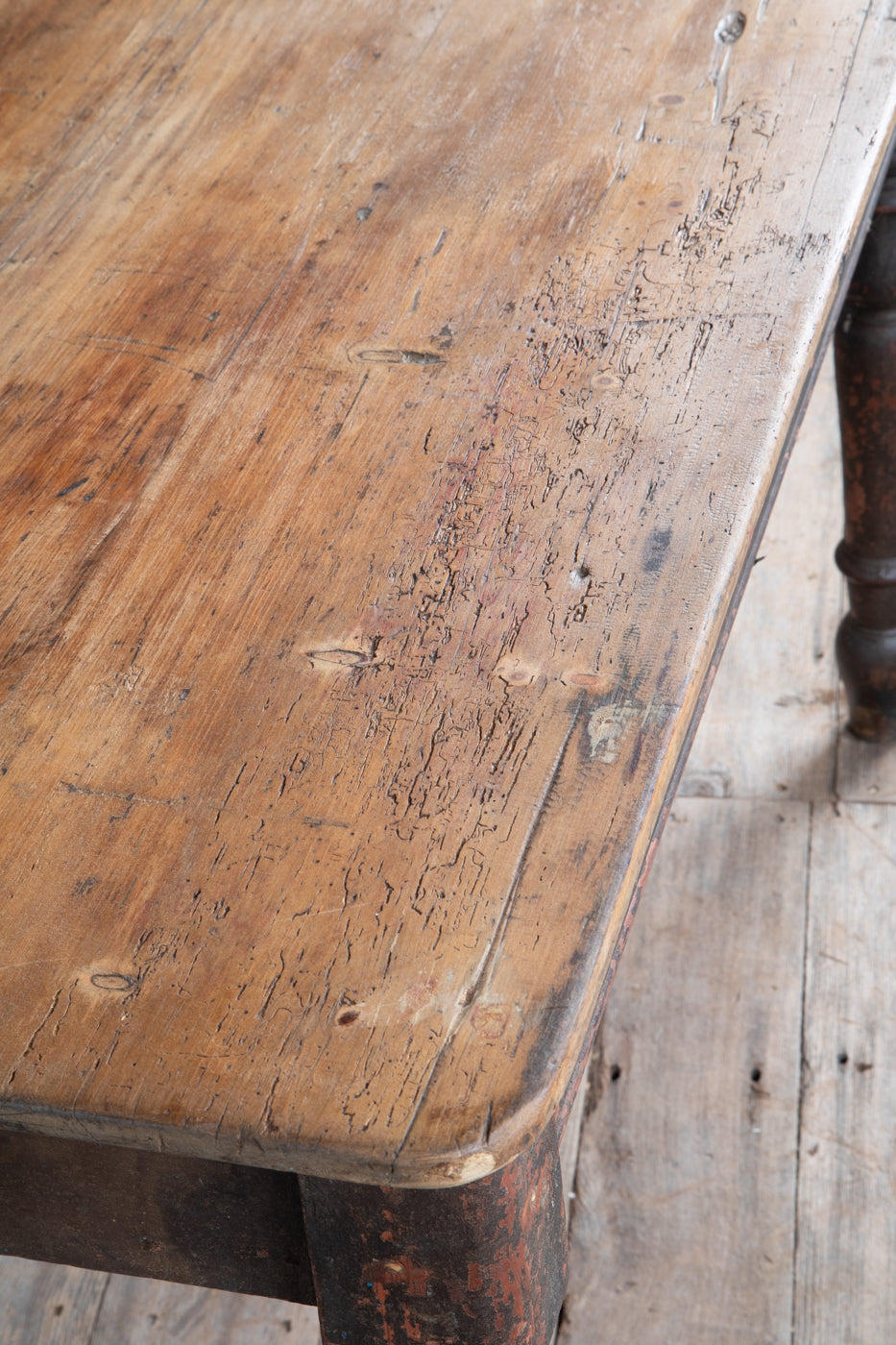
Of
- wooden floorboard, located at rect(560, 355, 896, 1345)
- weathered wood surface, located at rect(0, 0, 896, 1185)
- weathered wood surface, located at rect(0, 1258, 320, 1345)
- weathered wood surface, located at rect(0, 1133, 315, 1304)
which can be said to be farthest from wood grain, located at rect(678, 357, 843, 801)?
weathered wood surface, located at rect(0, 1133, 315, 1304)

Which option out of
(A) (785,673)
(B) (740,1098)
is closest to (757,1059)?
(B) (740,1098)

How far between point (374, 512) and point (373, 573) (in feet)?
0.13

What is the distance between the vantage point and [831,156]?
77cm

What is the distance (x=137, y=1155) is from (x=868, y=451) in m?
0.94

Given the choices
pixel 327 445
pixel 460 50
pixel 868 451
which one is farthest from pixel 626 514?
pixel 868 451

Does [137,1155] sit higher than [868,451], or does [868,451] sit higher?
[137,1155]

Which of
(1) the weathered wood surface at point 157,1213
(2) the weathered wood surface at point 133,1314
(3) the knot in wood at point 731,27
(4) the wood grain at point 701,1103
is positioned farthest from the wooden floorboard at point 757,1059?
(3) the knot in wood at point 731,27

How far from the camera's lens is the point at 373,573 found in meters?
0.58

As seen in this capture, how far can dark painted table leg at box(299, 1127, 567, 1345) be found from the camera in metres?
0.44

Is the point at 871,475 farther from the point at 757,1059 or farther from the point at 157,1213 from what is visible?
the point at 157,1213

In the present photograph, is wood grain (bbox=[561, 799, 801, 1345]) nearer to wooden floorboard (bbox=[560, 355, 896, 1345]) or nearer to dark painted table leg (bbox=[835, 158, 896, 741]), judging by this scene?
wooden floorboard (bbox=[560, 355, 896, 1345])

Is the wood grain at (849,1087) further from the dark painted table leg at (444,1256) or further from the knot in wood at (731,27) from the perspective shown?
the knot in wood at (731,27)

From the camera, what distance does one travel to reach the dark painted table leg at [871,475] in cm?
107

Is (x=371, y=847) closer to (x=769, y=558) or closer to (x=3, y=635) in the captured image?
(x=3, y=635)
